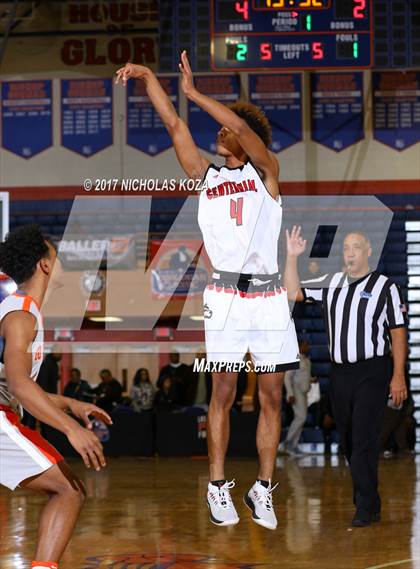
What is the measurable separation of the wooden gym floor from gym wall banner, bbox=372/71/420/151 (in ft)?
24.4

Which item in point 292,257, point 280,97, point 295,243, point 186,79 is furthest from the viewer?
point 280,97

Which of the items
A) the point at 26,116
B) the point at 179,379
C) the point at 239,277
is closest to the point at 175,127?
the point at 239,277

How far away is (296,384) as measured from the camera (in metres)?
14.2

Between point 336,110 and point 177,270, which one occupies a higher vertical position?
point 336,110

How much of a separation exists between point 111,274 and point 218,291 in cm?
1209

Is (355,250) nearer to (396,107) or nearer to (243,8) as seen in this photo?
(243,8)

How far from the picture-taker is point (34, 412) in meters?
4.42

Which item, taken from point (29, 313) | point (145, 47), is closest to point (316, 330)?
point (145, 47)

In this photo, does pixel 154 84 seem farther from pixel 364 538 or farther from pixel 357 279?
pixel 364 538

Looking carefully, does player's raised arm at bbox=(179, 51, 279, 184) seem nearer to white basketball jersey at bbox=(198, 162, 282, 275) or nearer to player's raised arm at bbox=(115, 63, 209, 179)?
white basketball jersey at bbox=(198, 162, 282, 275)

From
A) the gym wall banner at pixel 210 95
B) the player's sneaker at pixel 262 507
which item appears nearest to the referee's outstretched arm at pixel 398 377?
the player's sneaker at pixel 262 507

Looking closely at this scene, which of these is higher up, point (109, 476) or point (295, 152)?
point (295, 152)

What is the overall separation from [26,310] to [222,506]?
1.77 metres

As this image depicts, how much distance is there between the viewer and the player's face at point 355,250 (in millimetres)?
7488
